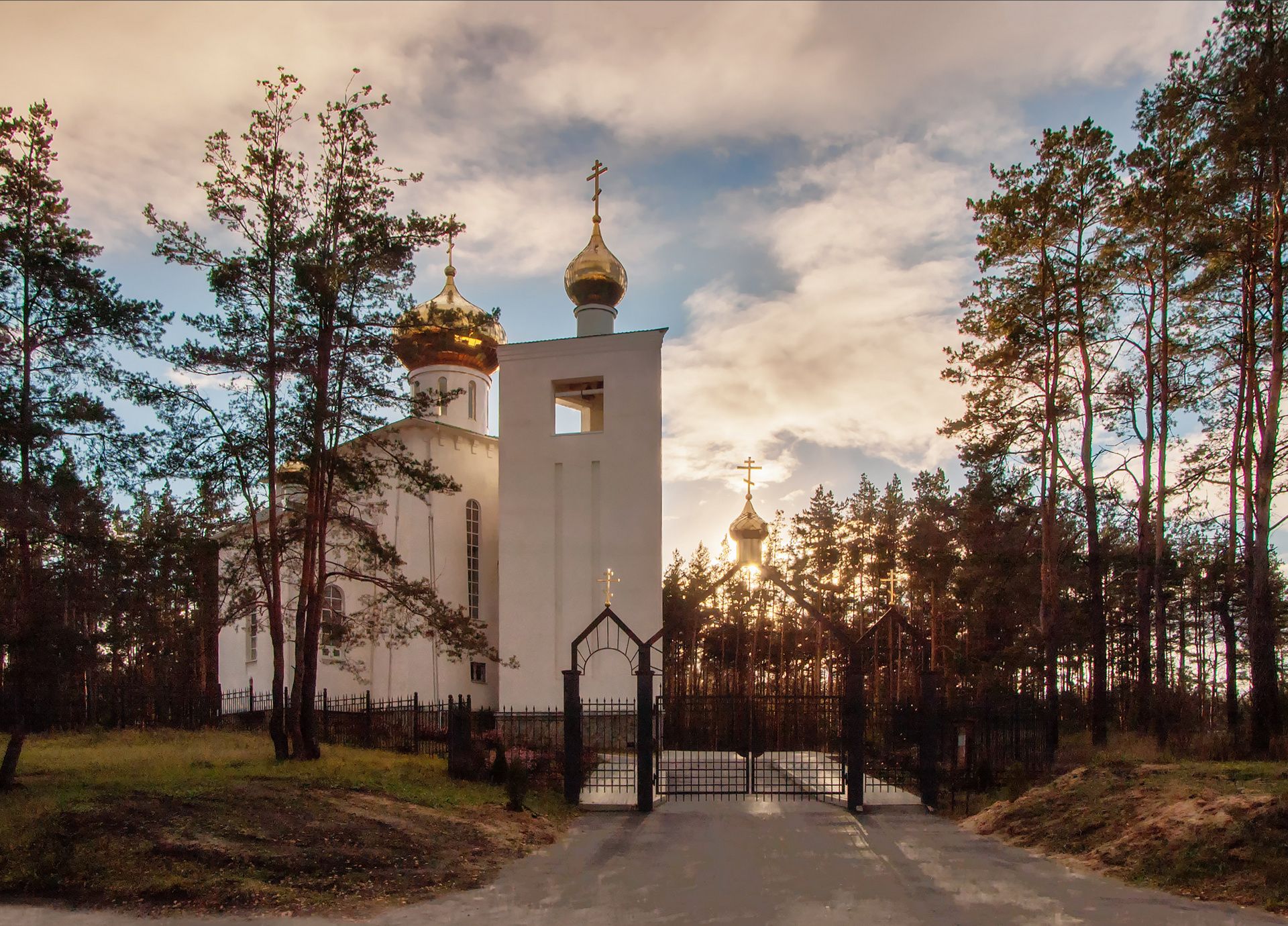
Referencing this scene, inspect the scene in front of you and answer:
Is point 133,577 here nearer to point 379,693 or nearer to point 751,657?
point 379,693

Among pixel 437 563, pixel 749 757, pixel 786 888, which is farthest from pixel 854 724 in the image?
pixel 437 563

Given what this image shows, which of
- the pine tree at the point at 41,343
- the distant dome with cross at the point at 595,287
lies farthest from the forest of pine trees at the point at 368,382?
the distant dome with cross at the point at 595,287

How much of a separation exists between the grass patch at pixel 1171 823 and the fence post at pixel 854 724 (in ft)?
5.44

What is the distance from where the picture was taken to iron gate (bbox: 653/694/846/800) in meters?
15.5

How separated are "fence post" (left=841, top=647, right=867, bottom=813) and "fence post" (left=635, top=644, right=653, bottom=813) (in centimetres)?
266

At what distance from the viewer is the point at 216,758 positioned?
16.2 m

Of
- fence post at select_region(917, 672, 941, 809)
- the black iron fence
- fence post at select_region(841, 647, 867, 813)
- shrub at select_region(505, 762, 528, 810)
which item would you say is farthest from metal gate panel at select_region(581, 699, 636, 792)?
the black iron fence

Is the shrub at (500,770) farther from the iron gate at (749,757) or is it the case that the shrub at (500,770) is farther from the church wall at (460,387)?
the church wall at (460,387)

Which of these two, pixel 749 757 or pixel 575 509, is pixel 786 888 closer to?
pixel 749 757

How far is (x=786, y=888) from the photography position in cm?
918

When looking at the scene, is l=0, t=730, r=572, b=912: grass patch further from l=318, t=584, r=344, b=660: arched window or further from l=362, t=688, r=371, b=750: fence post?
l=362, t=688, r=371, b=750: fence post

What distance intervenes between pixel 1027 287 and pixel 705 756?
11308mm

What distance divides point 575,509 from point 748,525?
4755mm

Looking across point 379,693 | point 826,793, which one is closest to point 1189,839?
point 826,793
